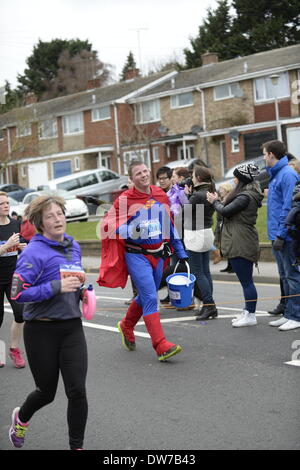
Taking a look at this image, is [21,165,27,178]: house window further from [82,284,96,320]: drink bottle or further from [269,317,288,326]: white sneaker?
[82,284,96,320]: drink bottle

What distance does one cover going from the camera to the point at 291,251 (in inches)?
320

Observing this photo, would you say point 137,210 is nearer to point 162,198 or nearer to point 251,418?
point 162,198

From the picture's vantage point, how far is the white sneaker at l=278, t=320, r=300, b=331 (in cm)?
825

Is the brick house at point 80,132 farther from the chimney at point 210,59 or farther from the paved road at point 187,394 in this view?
the paved road at point 187,394

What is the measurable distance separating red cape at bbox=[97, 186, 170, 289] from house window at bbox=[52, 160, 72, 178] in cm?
4479

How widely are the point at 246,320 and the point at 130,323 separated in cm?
172

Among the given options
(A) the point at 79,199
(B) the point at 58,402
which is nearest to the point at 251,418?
(B) the point at 58,402

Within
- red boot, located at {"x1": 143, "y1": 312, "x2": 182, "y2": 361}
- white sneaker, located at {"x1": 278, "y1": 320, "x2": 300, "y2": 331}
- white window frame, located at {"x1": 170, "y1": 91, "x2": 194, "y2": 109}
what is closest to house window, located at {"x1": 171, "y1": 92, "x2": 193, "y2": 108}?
white window frame, located at {"x1": 170, "y1": 91, "x2": 194, "y2": 109}

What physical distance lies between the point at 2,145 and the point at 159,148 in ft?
66.1

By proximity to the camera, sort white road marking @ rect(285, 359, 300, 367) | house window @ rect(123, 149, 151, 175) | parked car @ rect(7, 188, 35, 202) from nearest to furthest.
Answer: white road marking @ rect(285, 359, 300, 367) < parked car @ rect(7, 188, 35, 202) < house window @ rect(123, 149, 151, 175)

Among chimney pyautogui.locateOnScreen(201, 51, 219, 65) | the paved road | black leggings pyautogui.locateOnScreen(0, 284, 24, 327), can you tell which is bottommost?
the paved road

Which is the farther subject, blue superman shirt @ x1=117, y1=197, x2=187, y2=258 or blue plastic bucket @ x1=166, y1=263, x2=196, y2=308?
blue plastic bucket @ x1=166, y1=263, x2=196, y2=308

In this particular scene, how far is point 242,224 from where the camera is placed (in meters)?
8.28

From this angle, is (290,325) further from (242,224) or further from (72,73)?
(72,73)
